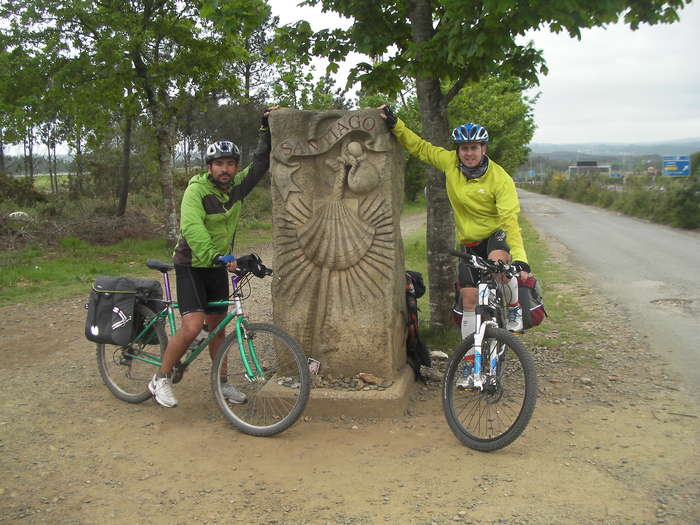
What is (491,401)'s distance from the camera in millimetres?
4340

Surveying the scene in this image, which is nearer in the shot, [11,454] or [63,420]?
[11,454]

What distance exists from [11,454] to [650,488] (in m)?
4.01

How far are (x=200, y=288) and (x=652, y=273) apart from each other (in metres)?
9.35

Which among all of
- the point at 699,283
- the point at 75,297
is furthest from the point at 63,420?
the point at 699,283

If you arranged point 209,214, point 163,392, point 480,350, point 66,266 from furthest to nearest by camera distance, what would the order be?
point 66,266, point 163,392, point 209,214, point 480,350

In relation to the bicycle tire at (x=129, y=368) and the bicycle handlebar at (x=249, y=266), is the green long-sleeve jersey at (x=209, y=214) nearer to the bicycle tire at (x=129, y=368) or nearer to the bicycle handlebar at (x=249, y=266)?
the bicycle handlebar at (x=249, y=266)

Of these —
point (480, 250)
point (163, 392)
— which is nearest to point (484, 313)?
point (480, 250)

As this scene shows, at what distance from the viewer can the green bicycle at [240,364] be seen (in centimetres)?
451

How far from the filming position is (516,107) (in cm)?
2236

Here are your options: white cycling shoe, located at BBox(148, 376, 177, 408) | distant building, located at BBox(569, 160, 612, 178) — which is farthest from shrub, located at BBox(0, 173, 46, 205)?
distant building, located at BBox(569, 160, 612, 178)

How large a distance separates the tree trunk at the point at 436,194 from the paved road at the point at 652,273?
7.46ft

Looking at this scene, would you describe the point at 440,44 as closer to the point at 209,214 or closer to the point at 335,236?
the point at 335,236

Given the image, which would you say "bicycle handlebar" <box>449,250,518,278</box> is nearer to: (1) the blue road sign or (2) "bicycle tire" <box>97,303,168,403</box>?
(2) "bicycle tire" <box>97,303,168,403</box>

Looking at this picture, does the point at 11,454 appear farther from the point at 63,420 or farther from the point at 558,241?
the point at 558,241
